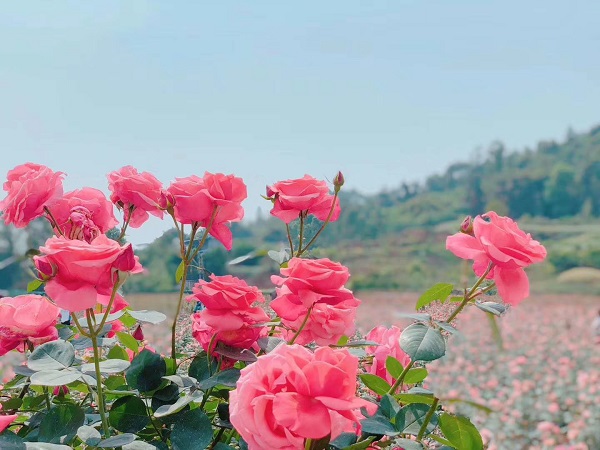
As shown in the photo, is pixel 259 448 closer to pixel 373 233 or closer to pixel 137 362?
pixel 137 362

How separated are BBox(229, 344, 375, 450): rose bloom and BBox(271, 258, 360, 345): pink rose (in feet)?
0.42

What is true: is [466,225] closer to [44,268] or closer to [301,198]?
[301,198]

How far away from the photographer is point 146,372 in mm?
634

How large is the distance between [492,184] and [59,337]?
19.1m

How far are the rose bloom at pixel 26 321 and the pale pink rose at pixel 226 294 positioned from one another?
0.14 m

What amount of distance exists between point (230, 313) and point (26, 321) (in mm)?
197

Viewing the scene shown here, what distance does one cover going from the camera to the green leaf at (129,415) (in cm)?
62

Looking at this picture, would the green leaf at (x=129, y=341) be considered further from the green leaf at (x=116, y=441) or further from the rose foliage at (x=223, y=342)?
the green leaf at (x=116, y=441)

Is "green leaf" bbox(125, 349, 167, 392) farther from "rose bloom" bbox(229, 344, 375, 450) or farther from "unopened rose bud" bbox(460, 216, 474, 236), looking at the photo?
"unopened rose bud" bbox(460, 216, 474, 236)

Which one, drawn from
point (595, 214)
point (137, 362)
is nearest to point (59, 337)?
point (137, 362)

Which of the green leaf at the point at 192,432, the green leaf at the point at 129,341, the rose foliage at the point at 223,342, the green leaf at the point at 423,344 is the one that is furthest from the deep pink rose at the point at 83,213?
the green leaf at the point at 423,344

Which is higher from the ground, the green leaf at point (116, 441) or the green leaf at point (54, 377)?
the green leaf at point (54, 377)

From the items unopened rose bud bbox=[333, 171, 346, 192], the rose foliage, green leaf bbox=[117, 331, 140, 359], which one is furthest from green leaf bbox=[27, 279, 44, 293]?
unopened rose bud bbox=[333, 171, 346, 192]

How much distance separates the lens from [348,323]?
2.11ft
